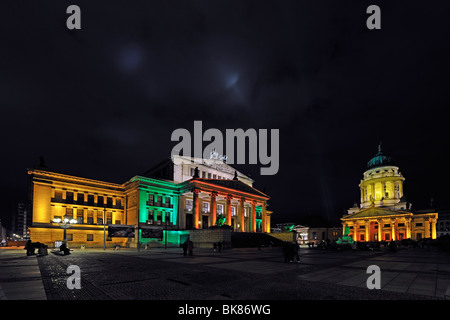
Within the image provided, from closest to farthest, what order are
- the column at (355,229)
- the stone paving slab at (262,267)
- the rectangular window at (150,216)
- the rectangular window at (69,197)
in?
the stone paving slab at (262,267) < the rectangular window at (69,197) < the rectangular window at (150,216) < the column at (355,229)

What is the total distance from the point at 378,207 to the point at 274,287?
100579 millimetres

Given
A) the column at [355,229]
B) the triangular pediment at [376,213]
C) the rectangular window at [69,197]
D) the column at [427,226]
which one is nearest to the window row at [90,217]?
the rectangular window at [69,197]

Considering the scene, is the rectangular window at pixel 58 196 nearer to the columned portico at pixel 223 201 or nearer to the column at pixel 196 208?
the columned portico at pixel 223 201

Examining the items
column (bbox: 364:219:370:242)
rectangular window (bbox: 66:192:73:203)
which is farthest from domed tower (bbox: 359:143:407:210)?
rectangular window (bbox: 66:192:73:203)

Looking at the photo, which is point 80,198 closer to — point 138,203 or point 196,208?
point 138,203

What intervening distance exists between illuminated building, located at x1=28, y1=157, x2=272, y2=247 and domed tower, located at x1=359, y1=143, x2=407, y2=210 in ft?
200

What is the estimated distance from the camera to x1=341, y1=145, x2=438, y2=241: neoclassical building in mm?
85250

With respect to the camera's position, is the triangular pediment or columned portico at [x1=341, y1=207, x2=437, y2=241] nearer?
columned portico at [x1=341, y1=207, x2=437, y2=241]

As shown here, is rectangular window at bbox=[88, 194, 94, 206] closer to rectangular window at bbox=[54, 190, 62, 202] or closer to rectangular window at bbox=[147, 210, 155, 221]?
rectangular window at bbox=[54, 190, 62, 202]

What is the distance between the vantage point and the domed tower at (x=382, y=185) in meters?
95.4

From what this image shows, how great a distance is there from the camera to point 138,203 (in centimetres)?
5078
